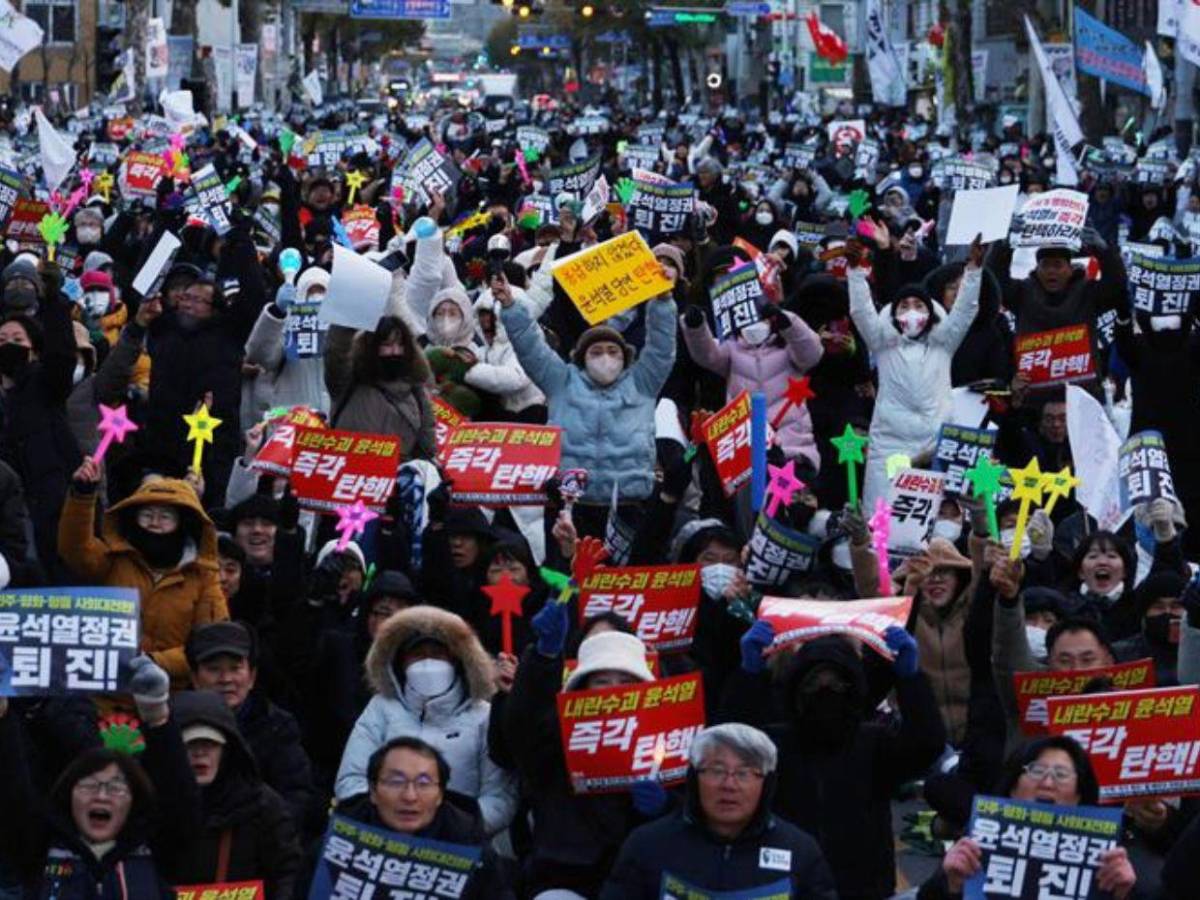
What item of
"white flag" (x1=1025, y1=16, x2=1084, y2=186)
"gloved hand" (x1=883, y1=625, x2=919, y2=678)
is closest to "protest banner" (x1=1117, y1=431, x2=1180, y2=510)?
"gloved hand" (x1=883, y1=625, x2=919, y2=678)

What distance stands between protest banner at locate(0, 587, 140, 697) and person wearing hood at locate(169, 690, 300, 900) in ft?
1.16

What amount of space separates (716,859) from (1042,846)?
0.67 m

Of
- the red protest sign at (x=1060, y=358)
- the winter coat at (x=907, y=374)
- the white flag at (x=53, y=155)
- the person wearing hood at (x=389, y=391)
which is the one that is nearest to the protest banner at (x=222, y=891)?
the person wearing hood at (x=389, y=391)

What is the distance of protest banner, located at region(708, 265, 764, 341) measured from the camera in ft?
45.2

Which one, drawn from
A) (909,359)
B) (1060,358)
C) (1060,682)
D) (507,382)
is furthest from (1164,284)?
(1060,682)

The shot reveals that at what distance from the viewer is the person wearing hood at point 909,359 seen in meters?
13.0

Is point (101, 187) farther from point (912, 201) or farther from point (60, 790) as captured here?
point (60, 790)

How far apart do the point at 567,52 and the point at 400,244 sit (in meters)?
135

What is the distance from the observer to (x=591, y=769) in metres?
7.76

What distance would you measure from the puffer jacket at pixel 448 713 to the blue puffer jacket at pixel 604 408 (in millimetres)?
3804

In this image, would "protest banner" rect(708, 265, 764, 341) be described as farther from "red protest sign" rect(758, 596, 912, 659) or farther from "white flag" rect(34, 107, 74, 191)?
"white flag" rect(34, 107, 74, 191)

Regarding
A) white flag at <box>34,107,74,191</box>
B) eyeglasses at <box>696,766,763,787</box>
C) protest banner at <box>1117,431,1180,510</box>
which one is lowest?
white flag at <box>34,107,74,191</box>

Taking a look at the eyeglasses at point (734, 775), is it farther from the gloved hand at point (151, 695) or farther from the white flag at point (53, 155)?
the white flag at point (53, 155)

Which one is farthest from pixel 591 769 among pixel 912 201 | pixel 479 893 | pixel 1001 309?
pixel 912 201
